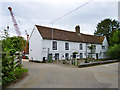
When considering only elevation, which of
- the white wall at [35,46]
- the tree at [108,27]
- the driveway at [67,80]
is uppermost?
the tree at [108,27]

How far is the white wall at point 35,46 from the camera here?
17.8 meters

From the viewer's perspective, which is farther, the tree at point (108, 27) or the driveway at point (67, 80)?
the tree at point (108, 27)

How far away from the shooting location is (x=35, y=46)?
18969mm

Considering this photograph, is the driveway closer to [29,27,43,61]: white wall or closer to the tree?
[29,27,43,61]: white wall

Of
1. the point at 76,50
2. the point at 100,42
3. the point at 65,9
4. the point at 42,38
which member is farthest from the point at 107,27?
the point at 65,9

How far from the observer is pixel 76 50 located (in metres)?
22.3

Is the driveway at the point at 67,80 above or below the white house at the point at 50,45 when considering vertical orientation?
below

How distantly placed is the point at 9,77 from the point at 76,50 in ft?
60.0

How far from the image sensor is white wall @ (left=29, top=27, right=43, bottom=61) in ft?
58.4

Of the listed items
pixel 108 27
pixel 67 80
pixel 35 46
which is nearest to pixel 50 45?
pixel 35 46

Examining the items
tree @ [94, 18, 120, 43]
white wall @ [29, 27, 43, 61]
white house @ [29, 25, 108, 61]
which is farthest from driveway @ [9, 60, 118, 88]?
tree @ [94, 18, 120, 43]

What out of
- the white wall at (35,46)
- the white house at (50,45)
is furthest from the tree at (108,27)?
the white wall at (35,46)

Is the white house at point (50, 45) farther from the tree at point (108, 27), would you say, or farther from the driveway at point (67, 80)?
the tree at point (108, 27)

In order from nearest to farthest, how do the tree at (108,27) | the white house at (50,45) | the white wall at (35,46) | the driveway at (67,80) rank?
the driveway at (67,80) → the white house at (50,45) → the white wall at (35,46) → the tree at (108,27)
